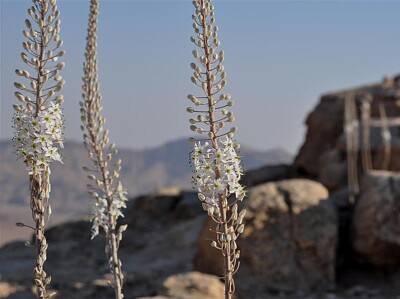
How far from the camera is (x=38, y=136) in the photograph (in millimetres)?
6793

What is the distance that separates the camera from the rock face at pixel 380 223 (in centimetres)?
1661

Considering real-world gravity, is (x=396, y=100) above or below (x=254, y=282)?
above

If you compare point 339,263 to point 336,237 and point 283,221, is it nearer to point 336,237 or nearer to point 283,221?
point 336,237

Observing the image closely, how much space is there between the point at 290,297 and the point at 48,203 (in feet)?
32.1

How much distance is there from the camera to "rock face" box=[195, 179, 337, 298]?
53.2ft

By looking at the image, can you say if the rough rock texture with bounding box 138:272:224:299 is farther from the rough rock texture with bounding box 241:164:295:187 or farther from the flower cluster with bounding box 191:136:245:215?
the rough rock texture with bounding box 241:164:295:187

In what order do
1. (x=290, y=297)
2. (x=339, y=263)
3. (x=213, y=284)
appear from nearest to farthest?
(x=213, y=284), (x=290, y=297), (x=339, y=263)

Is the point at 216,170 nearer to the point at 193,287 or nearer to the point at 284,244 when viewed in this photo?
the point at 193,287

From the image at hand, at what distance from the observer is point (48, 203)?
7090mm

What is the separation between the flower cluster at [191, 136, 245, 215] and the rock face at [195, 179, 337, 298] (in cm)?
968

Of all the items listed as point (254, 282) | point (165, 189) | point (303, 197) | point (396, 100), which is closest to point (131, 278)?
point (254, 282)

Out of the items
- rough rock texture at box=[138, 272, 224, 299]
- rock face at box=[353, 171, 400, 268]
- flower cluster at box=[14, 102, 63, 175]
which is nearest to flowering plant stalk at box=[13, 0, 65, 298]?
flower cluster at box=[14, 102, 63, 175]

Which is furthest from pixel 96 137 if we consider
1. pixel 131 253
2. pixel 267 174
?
pixel 267 174

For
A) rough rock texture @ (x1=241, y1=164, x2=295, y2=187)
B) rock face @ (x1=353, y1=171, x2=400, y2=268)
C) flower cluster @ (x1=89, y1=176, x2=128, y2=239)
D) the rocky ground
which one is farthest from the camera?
rough rock texture @ (x1=241, y1=164, x2=295, y2=187)
